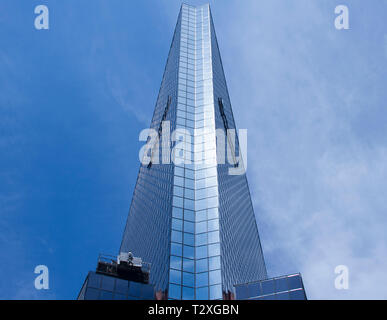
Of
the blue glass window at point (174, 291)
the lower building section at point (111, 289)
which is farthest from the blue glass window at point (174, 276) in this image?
the lower building section at point (111, 289)

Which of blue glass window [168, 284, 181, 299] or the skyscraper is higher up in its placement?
the skyscraper

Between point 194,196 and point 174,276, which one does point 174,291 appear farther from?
point 194,196

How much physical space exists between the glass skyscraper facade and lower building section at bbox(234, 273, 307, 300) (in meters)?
8.65

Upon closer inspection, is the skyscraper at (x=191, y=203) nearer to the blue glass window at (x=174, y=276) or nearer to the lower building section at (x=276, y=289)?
the blue glass window at (x=174, y=276)

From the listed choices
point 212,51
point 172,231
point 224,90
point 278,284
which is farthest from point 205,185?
point 212,51

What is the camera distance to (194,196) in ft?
229

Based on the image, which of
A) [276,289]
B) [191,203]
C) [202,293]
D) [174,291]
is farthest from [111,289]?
[191,203]

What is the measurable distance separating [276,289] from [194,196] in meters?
28.0

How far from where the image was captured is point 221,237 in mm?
61625

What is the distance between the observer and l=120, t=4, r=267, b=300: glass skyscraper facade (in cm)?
5775

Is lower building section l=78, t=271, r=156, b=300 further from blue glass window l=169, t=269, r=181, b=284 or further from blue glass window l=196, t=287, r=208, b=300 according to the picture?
blue glass window l=196, t=287, r=208, b=300

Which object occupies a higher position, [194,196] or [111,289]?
[194,196]

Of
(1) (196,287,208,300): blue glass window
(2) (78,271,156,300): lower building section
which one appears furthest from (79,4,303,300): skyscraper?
(2) (78,271,156,300): lower building section
